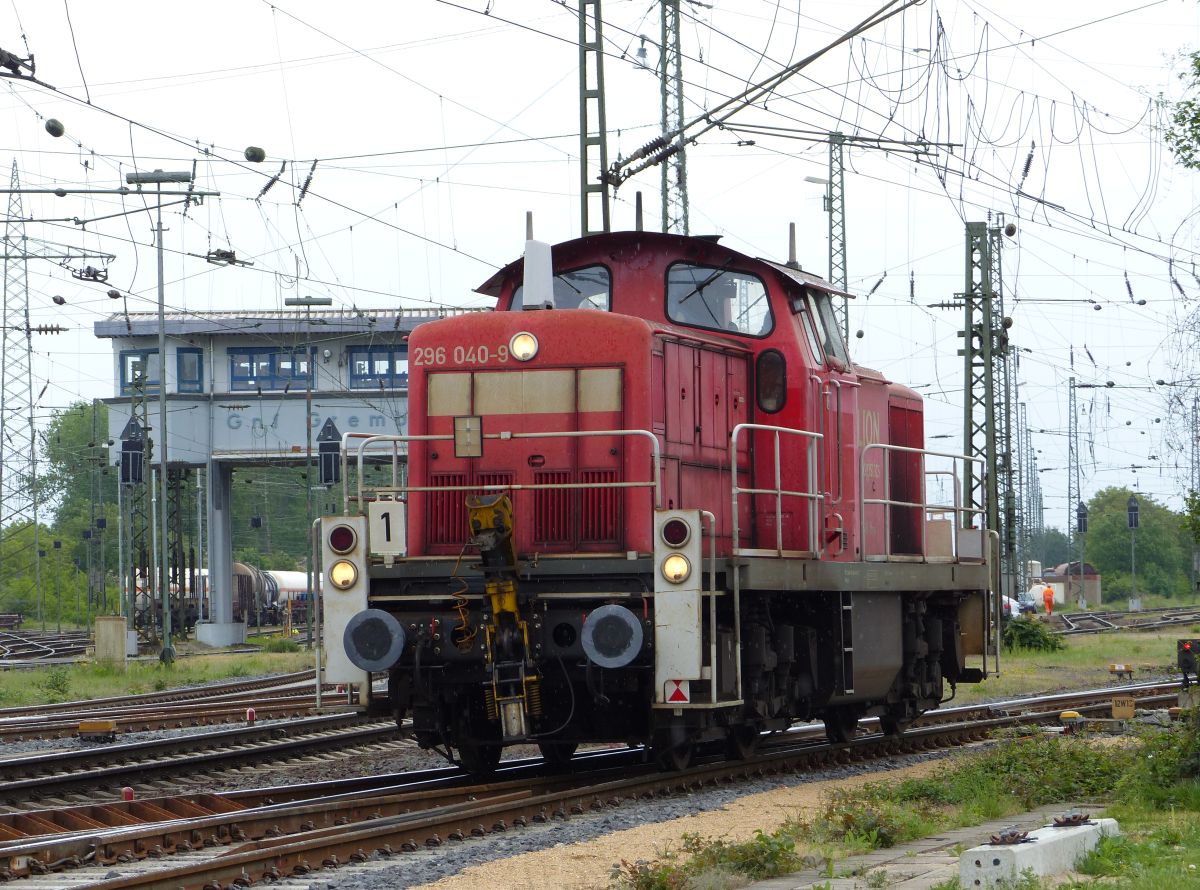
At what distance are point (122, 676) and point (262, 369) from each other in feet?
63.5

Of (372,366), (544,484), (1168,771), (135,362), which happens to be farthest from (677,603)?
(135,362)

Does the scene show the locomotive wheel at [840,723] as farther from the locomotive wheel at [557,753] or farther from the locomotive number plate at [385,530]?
the locomotive number plate at [385,530]

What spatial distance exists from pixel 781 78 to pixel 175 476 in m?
37.3

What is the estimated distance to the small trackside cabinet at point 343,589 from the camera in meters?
10.8

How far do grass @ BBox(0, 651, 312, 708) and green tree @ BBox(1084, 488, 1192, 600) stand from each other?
219 feet

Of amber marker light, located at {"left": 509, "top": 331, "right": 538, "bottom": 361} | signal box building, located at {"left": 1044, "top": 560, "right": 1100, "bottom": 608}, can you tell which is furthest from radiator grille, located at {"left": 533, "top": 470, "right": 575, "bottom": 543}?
signal box building, located at {"left": 1044, "top": 560, "right": 1100, "bottom": 608}

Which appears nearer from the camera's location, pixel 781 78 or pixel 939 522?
pixel 781 78

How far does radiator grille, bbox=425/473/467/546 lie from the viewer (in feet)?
37.2

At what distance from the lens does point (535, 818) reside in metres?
9.67

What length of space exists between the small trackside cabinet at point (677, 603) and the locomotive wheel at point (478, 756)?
193 centimetres

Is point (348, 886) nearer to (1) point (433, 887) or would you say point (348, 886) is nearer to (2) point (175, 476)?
(1) point (433, 887)

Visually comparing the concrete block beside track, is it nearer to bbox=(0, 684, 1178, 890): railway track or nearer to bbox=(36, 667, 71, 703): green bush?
bbox=(0, 684, 1178, 890): railway track

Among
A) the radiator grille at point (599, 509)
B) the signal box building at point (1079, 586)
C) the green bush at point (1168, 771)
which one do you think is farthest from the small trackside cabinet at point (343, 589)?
the signal box building at point (1079, 586)

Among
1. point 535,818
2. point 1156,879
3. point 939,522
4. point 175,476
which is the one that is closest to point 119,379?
point 175,476
